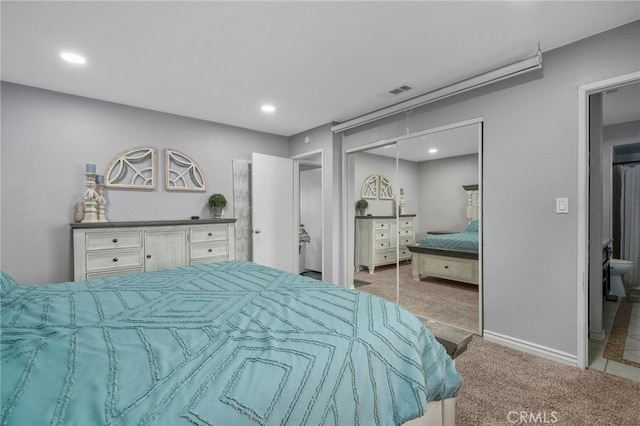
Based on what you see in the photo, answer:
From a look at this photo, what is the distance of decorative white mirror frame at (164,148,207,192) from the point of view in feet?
12.4

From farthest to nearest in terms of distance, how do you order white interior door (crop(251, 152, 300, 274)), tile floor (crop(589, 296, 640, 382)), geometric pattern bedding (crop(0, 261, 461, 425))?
white interior door (crop(251, 152, 300, 274)) < tile floor (crop(589, 296, 640, 382)) < geometric pattern bedding (crop(0, 261, 461, 425))

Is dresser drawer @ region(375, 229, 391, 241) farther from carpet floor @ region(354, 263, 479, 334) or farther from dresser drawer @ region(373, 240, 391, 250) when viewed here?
carpet floor @ region(354, 263, 479, 334)

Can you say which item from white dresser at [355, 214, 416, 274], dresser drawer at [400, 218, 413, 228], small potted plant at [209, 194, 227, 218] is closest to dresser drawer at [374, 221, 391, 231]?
white dresser at [355, 214, 416, 274]

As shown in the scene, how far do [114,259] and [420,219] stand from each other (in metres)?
3.35

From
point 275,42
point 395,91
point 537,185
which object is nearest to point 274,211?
point 395,91

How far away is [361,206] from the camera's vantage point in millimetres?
4113

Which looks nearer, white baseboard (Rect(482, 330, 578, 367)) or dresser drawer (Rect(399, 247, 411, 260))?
white baseboard (Rect(482, 330, 578, 367))

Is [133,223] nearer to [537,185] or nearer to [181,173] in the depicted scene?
[181,173]

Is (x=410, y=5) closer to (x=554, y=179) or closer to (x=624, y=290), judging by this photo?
(x=554, y=179)

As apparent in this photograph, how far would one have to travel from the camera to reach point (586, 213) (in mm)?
2205

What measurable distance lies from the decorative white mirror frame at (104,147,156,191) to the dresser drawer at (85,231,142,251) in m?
0.69

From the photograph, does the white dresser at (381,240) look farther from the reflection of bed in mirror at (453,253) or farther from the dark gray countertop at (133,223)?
the dark gray countertop at (133,223)

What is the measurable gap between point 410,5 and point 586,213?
6.46ft

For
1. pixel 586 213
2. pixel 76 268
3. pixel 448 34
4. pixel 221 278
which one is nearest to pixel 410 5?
pixel 448 34
